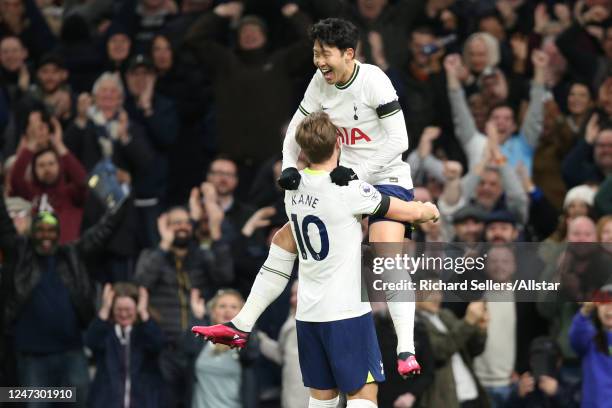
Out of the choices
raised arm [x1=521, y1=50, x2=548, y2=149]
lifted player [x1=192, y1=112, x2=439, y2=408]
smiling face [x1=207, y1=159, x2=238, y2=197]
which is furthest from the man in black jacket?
raised arm [x1=521, y1=50, x2=548, y2=149]

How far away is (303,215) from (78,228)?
19.3 feet

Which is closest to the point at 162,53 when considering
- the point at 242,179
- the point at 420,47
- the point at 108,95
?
the point at 108,95

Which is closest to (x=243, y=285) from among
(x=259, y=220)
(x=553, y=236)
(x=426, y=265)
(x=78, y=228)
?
(x=259, y=220)

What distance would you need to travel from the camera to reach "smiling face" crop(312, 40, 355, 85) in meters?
10.1

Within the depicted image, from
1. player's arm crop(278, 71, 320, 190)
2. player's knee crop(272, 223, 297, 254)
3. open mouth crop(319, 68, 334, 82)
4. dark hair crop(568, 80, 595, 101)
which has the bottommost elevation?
player's knee crop(272, 223, 297, 254)

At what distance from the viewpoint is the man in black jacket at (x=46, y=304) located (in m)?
13.8

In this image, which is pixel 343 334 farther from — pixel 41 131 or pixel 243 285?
pixel 41 131

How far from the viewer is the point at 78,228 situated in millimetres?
15406

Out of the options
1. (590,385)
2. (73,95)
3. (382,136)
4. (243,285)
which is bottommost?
(590,385)

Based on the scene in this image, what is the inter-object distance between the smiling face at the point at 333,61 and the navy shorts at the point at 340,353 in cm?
155

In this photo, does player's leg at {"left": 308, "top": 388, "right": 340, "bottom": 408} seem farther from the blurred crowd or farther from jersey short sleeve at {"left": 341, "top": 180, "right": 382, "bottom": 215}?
the blurred crowd

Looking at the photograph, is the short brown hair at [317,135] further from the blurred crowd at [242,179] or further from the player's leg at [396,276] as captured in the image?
the blurred crowd at [242,179]

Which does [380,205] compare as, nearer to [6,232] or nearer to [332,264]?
[332,264]

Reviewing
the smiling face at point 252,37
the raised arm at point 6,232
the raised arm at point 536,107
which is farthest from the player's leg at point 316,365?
the smiling face at point 252,37
